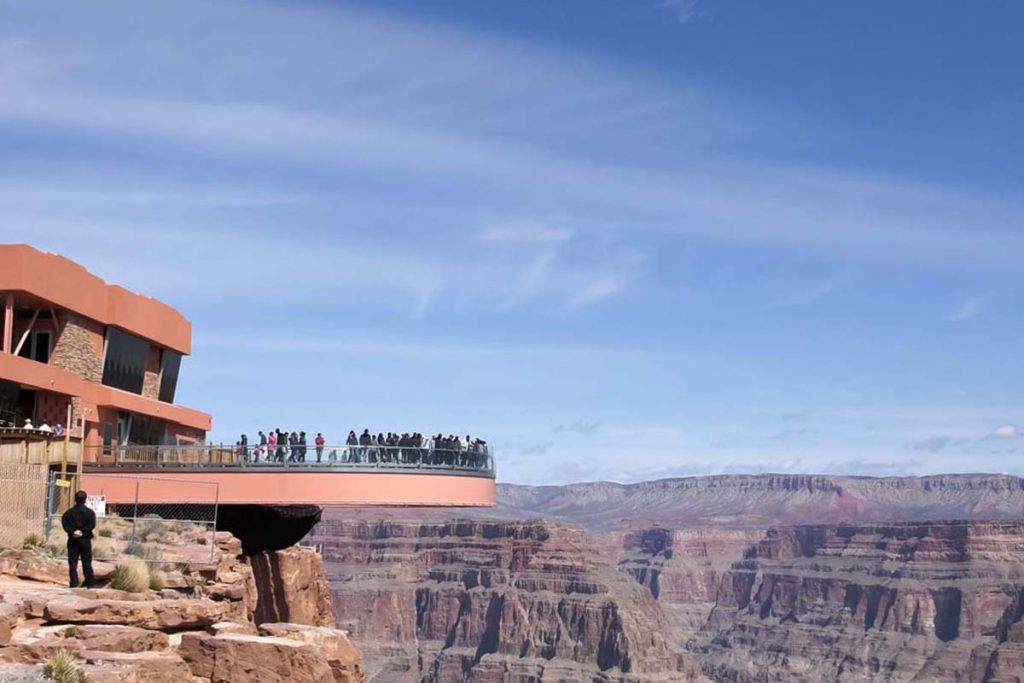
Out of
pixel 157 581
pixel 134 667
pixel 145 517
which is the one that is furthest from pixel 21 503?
pixel 134 667

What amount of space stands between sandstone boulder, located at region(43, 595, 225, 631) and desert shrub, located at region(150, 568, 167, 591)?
252 cm

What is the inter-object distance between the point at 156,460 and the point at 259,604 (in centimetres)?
585

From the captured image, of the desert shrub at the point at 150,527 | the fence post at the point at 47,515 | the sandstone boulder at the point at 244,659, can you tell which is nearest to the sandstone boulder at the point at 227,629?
the sandstone boulder at the point at 244,659

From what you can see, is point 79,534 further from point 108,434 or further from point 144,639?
point 108,434

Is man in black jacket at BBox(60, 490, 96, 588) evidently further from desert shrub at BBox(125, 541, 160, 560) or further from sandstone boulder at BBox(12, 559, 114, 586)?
desert shrub at BBox(125, 541, 160, 560)

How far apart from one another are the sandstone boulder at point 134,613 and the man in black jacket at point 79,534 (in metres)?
1.21

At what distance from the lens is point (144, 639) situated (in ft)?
63.8

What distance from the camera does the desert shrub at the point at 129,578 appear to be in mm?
23109

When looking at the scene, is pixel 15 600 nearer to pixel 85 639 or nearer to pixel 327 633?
pixel 85 639

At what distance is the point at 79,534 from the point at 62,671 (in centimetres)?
566

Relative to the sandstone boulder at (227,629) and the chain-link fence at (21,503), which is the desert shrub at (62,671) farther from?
the chain-link fence at (21,503)

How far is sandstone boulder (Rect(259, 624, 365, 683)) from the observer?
21703 millimetres

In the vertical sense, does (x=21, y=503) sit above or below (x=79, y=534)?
above

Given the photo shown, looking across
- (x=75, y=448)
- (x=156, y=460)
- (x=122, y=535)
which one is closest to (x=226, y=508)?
(x=156, y=460)
